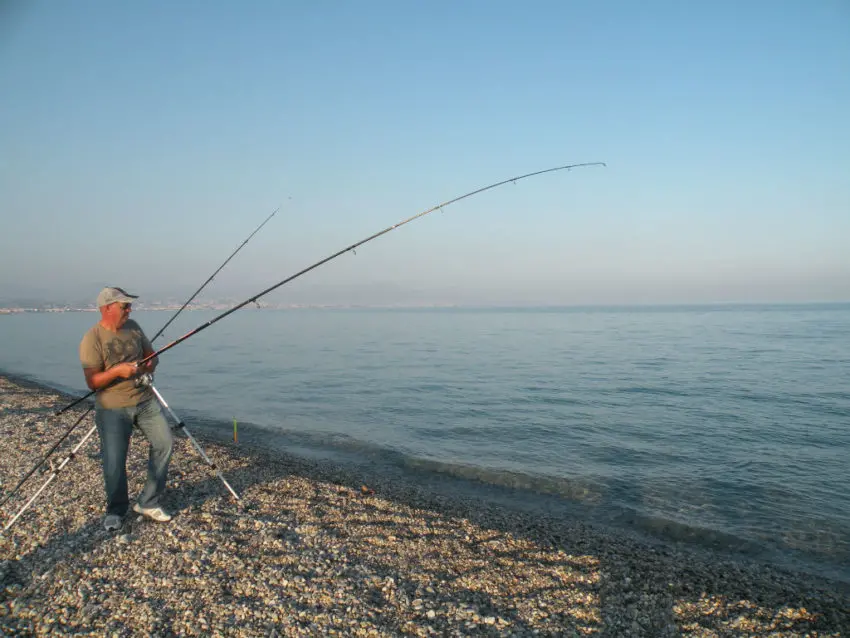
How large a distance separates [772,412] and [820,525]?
9.66 meters

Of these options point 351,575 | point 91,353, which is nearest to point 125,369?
point 91,353

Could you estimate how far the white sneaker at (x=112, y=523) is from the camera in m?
6.09

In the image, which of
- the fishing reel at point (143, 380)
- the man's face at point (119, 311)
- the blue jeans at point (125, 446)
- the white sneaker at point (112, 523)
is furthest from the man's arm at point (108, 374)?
the white sneaker at point (112, 523)

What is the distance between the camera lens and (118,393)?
232 inches

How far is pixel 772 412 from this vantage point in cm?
1728

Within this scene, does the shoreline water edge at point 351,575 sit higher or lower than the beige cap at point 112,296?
lower

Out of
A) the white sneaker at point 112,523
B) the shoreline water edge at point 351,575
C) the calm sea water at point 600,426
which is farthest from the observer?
the calm sea water at point 600,426

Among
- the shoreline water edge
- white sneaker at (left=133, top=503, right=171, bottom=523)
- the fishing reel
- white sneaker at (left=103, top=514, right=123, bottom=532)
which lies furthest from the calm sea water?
the fishing reel

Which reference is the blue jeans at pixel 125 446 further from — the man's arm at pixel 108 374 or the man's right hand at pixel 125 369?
the man's right hand at pixel 125 369

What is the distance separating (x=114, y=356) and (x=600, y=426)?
45.8 feet

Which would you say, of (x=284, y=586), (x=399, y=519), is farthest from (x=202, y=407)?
(x=284, y=586)

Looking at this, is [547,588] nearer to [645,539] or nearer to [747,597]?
[747,597]

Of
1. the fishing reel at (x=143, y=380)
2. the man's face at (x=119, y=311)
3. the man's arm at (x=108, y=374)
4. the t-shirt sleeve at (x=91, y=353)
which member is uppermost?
the man's face at (x=119, y=311)

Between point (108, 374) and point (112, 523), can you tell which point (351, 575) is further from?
point (108, 374)
